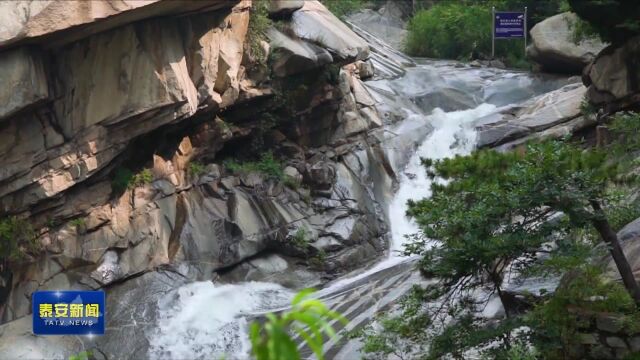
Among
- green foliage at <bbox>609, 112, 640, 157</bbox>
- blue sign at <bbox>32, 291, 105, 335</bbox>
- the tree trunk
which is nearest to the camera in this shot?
blue sign at <bbox>32, 291, 105, 335</bbox>

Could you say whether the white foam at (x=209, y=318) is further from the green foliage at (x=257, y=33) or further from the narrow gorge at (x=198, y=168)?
the green foliage at (x=257, y=33)

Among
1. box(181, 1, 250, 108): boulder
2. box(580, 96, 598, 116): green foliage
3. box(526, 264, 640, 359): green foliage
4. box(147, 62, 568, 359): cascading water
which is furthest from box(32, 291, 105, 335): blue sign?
box(580, 96, 598, 116): green foliage

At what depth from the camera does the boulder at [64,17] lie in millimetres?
12375

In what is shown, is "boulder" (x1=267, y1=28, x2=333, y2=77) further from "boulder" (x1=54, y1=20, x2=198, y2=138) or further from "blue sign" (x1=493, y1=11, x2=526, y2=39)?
"blue sign" (x1=493, y1=11, x2=526, y2=39)

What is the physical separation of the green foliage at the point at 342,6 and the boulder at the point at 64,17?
51.5 feet

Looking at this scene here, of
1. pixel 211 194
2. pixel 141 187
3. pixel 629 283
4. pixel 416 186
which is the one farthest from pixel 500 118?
pixel 629 283

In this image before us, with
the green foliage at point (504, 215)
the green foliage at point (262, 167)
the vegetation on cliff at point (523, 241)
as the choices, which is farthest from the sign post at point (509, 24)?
the green foliage at point (504, 215)

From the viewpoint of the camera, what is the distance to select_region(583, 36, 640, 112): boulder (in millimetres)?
17422

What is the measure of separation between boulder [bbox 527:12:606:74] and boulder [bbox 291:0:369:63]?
22.9 ft

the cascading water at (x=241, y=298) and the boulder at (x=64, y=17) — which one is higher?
the boulder at (x=64, y=17)

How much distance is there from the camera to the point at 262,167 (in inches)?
726

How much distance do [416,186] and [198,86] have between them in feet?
22.8

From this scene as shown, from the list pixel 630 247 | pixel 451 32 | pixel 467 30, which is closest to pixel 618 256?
pixel 630 247

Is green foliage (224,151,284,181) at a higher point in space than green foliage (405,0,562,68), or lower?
lower
